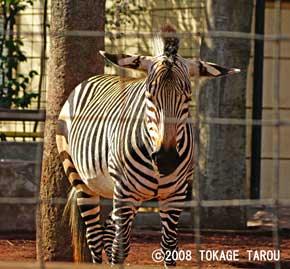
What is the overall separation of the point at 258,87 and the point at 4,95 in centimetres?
246

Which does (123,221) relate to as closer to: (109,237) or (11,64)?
(109,237)

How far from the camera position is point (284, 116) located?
10953 millimetres

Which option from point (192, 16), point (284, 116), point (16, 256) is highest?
Answer: point (192, 16)

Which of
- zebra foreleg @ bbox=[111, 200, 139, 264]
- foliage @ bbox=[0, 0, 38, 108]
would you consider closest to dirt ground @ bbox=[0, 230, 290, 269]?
zebra foreleg @ bbox=[111, 200, 139, 264]

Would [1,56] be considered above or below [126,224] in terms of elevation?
above

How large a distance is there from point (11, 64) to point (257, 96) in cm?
241

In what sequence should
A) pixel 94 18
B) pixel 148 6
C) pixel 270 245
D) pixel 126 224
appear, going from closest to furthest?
pixel 126 224, pixel 94 18, pixel 270 245, pixel 148 6

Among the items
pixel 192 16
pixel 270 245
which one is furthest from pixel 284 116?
pixel 270 245

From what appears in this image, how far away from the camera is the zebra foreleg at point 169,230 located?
7.01 metres

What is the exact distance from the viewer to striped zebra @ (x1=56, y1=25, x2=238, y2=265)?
6.52 m

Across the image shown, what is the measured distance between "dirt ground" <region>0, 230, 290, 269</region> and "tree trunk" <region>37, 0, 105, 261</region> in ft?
0.84

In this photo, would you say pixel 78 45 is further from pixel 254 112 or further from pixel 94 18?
pixel 254 112

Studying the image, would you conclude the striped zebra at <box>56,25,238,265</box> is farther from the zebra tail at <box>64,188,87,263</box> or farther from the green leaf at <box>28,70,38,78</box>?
the green leaf at <box>28,70,38,78</box>

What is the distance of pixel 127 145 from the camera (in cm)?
686
